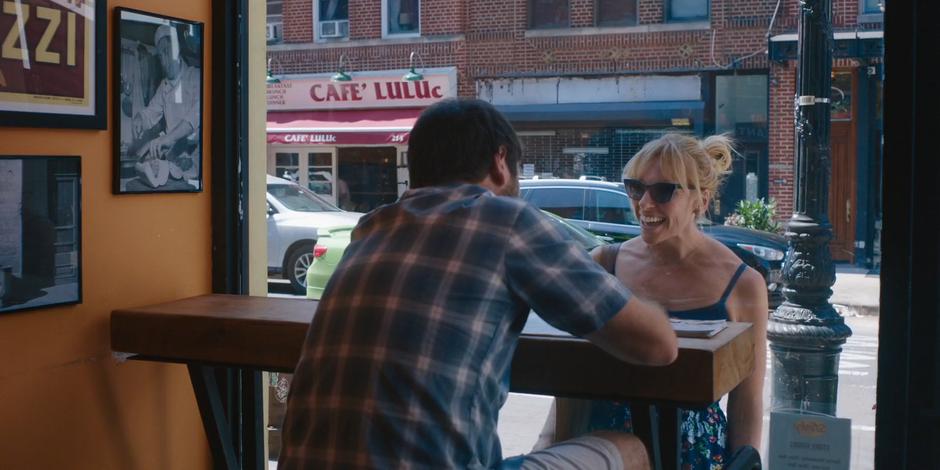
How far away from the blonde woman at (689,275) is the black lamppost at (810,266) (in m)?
0.50

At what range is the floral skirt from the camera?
2668mm

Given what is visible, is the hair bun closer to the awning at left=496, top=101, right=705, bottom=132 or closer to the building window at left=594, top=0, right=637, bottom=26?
the awning at left=496, top=101, right=705, bottom=132

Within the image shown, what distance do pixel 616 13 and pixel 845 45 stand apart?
2.33 ft

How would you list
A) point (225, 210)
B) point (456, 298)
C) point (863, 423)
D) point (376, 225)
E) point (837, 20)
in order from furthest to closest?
point (225, 210), point (837, 20), point (863, 423), point (376, 225), point (456, 298)

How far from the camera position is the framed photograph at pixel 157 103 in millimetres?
3059

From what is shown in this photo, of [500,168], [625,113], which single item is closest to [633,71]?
[625,113]

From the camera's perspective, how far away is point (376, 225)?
196 centimetres

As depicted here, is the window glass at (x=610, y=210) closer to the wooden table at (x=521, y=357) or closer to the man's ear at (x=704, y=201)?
the man's ear at (x=704, y=201)

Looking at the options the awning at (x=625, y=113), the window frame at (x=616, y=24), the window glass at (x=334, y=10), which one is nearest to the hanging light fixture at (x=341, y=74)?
the window glass at (x=334, y=10)

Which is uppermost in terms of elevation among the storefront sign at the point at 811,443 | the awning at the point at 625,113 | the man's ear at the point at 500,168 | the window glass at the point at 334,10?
the window glass at the point at 334,10

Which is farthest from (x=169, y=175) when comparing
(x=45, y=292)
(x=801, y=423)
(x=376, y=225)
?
(x=801, y=423)

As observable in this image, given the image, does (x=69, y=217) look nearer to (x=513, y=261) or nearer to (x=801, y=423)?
(x=513, y=261)

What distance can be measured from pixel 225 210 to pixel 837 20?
83.5 inches

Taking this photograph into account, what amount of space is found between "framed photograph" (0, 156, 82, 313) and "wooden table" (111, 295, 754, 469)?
233 mm
